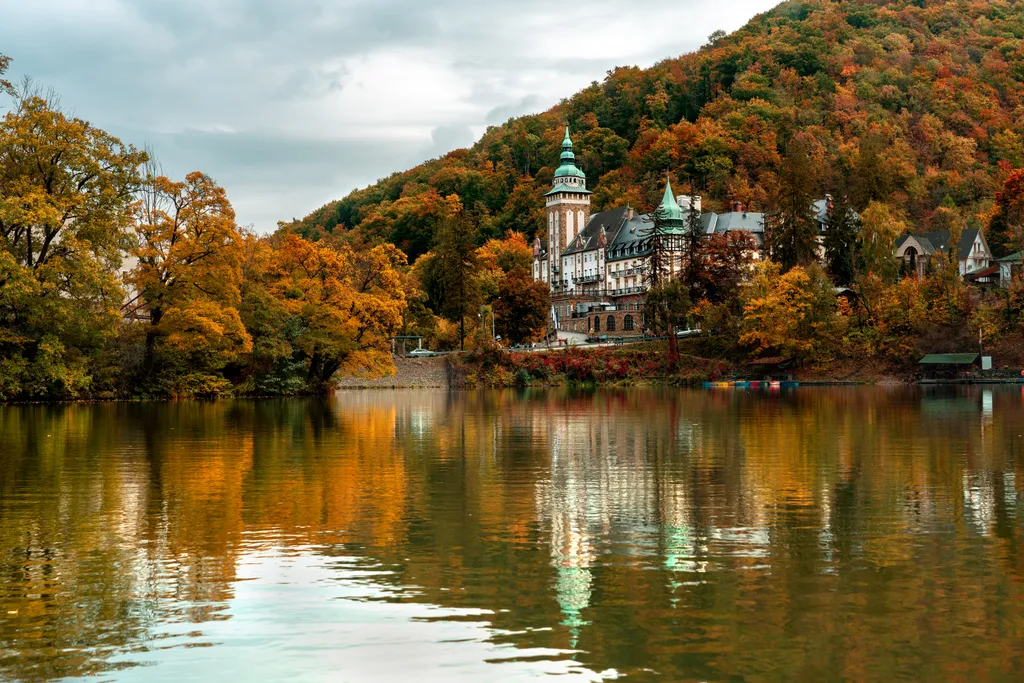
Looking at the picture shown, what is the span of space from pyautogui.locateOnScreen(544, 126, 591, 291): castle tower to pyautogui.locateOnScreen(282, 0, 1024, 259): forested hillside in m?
9.51

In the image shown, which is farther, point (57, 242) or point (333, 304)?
point (333, 304)

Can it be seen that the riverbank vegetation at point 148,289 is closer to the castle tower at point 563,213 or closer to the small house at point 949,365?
the small house at point 949,365

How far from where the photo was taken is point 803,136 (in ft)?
540

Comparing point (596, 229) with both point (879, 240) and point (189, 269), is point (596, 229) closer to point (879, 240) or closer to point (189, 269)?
point (879, 240)

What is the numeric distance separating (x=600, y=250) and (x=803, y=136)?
4245 cm

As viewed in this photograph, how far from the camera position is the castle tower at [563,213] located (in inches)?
6191

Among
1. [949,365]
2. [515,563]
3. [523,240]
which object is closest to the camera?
[515,563]

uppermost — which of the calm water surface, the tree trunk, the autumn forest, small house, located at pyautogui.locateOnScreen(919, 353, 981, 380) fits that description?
the autumn forest

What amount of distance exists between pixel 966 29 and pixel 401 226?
114m

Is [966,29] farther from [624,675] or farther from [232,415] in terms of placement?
[624,675]

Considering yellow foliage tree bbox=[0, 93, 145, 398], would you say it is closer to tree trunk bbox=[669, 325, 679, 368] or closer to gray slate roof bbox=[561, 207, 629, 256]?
tree trunk bbox=[669, 325, 679, 368]

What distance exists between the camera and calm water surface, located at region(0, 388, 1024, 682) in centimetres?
1011

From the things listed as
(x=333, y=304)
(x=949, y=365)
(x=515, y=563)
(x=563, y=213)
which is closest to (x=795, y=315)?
(x=949, y=365)

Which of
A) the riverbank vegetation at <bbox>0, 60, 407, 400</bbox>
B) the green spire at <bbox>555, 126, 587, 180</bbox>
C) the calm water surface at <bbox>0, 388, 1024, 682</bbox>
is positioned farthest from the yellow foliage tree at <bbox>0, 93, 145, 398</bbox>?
the green spire at <bbox>555, 126, 587, 180</bbox>
